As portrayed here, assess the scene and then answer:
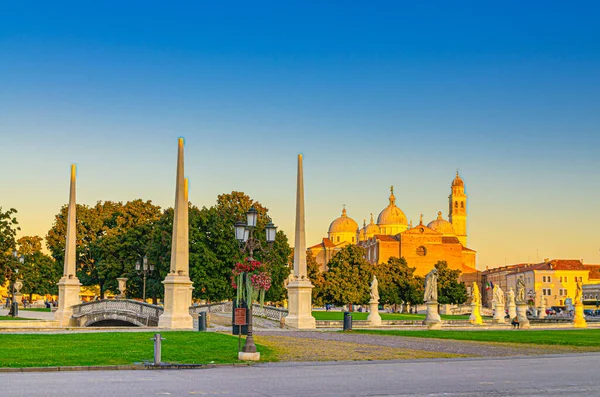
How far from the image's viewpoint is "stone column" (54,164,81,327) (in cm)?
4775

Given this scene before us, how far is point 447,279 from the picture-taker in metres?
123

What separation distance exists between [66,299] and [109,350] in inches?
1080

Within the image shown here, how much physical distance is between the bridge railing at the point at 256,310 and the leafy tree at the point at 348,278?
49706mm

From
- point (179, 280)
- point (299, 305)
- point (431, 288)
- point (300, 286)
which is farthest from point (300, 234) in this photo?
point (431, 288)

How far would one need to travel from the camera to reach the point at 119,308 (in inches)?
2008

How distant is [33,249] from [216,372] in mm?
105681

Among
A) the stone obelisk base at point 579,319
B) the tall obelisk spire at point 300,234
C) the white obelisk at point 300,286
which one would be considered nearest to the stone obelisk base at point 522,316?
the stone obelisk base at point 579,319

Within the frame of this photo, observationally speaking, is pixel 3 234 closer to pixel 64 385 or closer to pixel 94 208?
pixel 94 208

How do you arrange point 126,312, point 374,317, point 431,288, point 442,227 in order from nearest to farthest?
point 126,312
point 431,288
point 374,317
point 442,227

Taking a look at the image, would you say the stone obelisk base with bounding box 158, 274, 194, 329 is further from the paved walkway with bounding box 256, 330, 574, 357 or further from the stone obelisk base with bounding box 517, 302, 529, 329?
the stone obelisk base with bounding box 517, 302, 529, 329

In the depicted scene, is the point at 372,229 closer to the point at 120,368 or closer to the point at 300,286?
the point at 300,286

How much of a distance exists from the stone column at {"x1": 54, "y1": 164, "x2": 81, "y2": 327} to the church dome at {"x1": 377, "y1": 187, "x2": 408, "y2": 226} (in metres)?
150

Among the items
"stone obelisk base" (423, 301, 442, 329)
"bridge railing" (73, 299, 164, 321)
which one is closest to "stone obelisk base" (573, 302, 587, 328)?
"stone obelisk base" (423, 301, 442, 329)

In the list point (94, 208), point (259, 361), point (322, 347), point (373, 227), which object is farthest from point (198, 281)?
point (373, 227)
